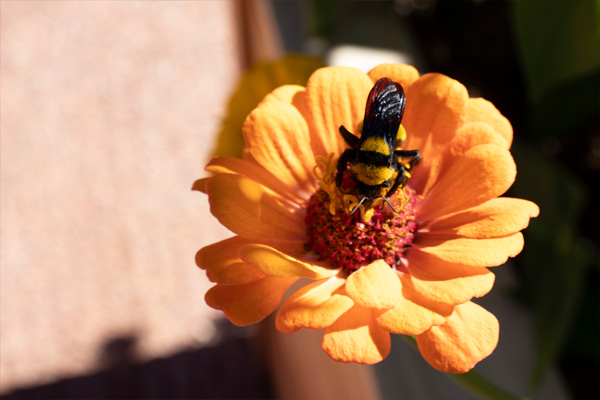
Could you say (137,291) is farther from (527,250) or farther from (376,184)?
(376,184)

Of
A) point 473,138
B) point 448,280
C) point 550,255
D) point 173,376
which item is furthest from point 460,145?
point 173,376

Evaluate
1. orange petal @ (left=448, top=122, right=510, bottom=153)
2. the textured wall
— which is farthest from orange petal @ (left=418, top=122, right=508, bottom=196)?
the textured wall

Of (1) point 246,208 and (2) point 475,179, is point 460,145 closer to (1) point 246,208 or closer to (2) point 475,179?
(2) point 475,179

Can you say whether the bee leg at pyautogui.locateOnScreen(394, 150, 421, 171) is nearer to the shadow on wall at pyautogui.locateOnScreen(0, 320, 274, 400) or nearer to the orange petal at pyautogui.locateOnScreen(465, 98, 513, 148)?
the orange petal at pyautogui.locateOnScreen(465, 98, 513, 148)

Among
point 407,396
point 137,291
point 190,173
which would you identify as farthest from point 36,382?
point 407,396

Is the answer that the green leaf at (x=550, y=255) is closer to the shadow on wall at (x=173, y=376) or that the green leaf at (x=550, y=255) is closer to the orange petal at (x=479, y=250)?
the orange petal at (x=479, y=250)
